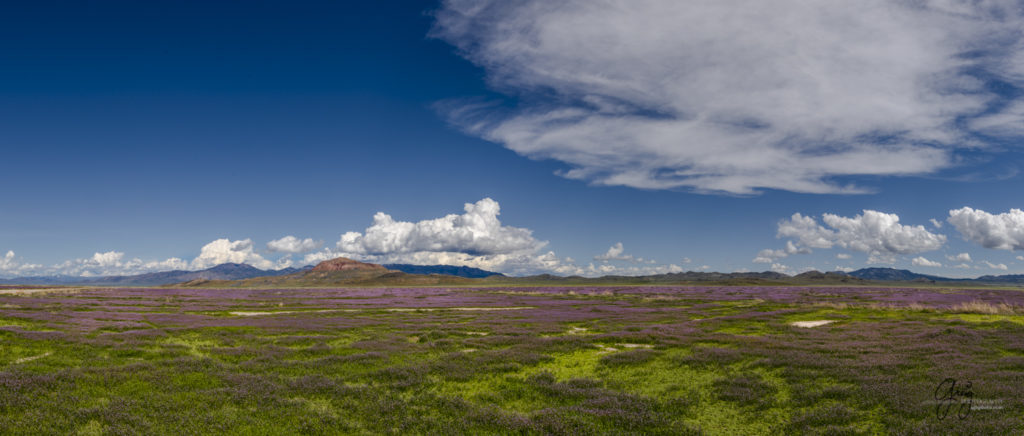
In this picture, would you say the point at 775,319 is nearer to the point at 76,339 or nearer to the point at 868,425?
the point at 868,425

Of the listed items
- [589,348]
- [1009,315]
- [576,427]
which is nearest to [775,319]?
[1009,315]

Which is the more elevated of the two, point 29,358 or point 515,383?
point 29,358

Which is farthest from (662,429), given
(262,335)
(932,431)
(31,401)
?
(262,335)

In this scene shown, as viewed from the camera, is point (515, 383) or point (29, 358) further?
point (29, 358)

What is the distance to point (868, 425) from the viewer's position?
41.7 feet

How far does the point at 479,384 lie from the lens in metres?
18.4

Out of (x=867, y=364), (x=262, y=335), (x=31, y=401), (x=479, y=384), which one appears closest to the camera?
(x=31, y=401)

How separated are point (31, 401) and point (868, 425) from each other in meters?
23.9

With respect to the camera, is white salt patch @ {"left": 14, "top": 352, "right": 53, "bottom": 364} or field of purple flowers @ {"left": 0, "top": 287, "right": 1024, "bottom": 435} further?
white salt patch @ {"left": 14, "top": 352, "right": 53, "bottom": 364}

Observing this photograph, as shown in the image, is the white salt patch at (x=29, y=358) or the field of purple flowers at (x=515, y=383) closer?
the field of purple flowers at (x=515, y=383)

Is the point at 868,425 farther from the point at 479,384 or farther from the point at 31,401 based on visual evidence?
the point at 31,401

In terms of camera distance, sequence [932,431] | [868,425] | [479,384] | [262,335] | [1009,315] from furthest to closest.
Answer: [1009,315] < [262,335] < [479,384] < [868,425] < [932,431]

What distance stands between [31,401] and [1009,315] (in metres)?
63.5

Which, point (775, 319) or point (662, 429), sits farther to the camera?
point (775, 319)
